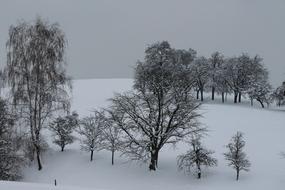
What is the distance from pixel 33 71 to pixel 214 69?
41.3 metres

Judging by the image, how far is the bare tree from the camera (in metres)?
24.2

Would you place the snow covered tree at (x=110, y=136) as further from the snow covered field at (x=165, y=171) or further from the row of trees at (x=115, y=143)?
the snow covered field at (x=165, y=171)

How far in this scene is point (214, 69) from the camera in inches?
2362

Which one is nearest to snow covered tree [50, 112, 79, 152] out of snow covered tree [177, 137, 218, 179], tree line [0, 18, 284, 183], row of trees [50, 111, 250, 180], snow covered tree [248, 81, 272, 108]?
row of trees [50, 111, 250, 180]

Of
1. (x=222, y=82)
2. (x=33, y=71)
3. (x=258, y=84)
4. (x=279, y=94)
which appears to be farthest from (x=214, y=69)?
(x=33, y=71)

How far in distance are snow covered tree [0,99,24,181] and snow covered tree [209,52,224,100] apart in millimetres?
39883

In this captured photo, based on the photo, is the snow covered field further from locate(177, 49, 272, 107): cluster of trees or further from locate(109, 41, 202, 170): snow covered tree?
locate(177, 49, 272, 107): cluster of trees

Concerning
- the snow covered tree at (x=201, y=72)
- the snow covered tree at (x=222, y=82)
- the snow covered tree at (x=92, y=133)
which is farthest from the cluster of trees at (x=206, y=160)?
the snow covered tree at (x=222, y=82)

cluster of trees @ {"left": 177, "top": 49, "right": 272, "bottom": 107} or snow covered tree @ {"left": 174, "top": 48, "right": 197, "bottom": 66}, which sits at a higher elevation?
snow covered tree @ {"left": 174, "top": 48, "right": 197, "bottom": 66}

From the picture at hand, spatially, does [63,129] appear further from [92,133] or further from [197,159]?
[197,159]

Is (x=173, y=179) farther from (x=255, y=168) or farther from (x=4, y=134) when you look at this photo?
(x=4, y=134)

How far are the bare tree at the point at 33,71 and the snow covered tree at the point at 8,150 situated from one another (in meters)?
1.05

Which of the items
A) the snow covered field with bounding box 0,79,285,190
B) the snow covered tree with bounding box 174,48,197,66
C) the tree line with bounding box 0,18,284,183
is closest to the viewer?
the snow covered field with bounding box 0,79,285,190

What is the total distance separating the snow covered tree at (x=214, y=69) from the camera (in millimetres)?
58028
